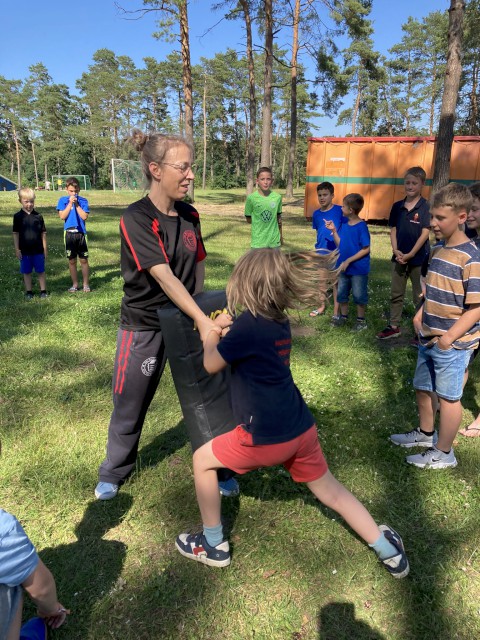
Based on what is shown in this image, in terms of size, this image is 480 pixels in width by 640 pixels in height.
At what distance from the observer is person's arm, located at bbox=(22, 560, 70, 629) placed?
1.76m

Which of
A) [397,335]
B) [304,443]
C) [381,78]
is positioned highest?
[381,78]

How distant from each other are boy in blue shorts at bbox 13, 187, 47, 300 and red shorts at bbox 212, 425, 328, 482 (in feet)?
20.4

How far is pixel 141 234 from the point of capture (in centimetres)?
249

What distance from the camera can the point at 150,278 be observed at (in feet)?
8.62

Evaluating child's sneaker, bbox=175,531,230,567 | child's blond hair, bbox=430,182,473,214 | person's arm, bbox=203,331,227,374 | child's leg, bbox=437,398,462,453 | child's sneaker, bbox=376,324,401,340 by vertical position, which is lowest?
child's sneaker, bbox=376,324,401,340

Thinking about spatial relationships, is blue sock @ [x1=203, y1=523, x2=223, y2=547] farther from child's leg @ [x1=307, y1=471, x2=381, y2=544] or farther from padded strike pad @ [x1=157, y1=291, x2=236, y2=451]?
child's leg @ [x1=307, y1=471, x2=381, y2=544]

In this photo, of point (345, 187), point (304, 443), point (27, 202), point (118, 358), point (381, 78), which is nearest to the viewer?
point (304, 443)

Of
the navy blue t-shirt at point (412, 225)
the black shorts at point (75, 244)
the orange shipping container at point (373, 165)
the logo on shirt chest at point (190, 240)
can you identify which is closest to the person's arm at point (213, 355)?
the logo on shirt chest at point (190, 240)

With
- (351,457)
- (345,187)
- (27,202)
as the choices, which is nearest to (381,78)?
(345,187)

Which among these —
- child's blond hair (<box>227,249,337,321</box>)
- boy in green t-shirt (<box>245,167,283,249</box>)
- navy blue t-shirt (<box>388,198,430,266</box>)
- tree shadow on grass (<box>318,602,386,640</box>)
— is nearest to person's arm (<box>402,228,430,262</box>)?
navy blue t-shirt (<box>388,198,430,266</box>)

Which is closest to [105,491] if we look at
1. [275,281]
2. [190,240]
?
[190,240]

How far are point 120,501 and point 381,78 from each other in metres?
53.3

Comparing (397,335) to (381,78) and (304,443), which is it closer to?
(304,443)

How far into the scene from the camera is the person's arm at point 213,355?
2.05 metres
